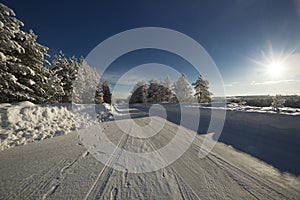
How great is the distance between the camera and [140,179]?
275 cm

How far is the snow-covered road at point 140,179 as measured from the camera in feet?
7.50

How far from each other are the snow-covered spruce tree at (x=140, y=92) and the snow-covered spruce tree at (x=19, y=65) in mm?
42542

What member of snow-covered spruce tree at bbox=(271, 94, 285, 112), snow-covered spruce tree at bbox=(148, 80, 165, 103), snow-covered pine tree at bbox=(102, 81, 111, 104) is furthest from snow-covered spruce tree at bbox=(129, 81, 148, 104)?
snow-covered spruce tree at bbox=(271, 94, 285, 112)

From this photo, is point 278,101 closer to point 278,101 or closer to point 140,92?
point 278,101

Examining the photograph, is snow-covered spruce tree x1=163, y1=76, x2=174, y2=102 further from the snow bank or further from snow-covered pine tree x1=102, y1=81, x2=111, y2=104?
the snow bank

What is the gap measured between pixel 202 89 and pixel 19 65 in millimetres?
31539

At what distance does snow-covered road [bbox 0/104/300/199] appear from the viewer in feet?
7.50

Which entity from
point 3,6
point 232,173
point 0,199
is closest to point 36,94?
point 3,6

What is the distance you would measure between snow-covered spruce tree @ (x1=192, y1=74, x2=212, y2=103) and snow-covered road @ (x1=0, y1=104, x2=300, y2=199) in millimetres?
29427

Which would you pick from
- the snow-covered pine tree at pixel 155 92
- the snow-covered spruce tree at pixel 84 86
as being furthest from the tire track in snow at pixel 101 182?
the snow-covered pine tree at pixel 155 92

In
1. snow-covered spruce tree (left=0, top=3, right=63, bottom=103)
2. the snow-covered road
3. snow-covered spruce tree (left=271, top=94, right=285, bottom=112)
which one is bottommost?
the snow-covered road

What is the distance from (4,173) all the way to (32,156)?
928 millimetres

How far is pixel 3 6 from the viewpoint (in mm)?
6594

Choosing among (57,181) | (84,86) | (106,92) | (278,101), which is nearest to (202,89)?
(278,101)
